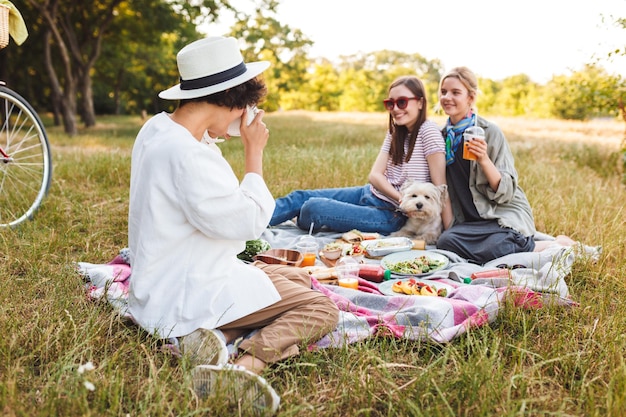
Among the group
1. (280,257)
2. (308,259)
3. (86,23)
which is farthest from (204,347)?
(86,23)

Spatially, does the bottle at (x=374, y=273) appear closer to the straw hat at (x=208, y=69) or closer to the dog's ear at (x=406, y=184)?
the dog's ear at (x=406, y=184)

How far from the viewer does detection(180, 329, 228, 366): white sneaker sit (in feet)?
7.59

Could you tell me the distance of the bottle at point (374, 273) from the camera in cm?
389

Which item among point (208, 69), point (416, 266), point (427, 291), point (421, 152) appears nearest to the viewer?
point (208, 69)

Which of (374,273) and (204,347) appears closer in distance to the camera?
(204,347)

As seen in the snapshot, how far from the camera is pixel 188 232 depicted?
241cm

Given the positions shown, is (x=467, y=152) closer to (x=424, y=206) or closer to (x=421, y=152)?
(x=424, y=206)

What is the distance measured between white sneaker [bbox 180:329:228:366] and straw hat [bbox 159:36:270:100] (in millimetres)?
1086

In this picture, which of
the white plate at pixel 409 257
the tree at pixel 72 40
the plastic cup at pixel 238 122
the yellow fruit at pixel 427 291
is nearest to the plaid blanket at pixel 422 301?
the yellow fruit at pixel 427 291

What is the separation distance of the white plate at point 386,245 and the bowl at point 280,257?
2.40 ft

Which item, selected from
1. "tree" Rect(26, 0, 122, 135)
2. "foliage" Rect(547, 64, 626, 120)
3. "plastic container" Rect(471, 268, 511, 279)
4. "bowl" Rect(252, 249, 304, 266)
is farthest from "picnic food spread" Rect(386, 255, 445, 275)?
"tree" Rect(26, 0, 122, 135)

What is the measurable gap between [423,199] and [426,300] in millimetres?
1555

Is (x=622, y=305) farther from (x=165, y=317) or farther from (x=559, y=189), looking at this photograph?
(x=559, y=189)

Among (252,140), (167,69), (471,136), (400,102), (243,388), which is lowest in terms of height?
(243,388)
